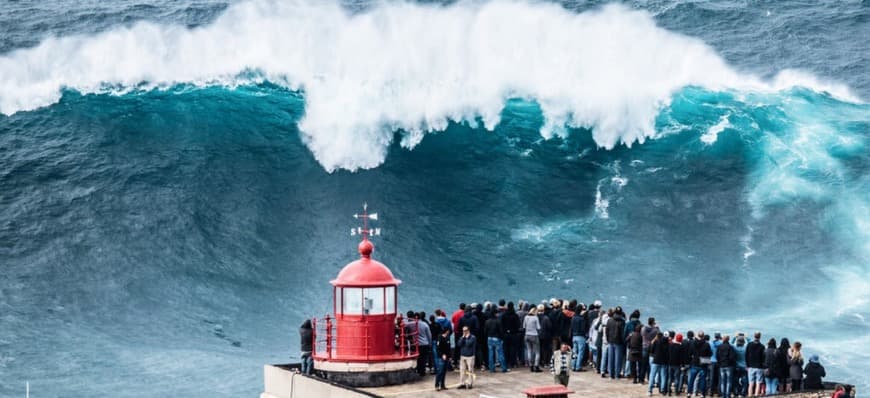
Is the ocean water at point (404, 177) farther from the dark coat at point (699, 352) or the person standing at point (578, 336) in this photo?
the dark coat at point (699, 352)

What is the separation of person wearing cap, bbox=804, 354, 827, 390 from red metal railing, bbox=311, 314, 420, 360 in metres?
6.27

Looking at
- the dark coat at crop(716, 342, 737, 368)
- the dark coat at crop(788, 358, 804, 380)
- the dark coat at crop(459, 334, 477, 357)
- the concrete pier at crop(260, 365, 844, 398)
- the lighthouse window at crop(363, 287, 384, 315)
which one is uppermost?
the lighthouse window at crop(363, 287, 384, 315)

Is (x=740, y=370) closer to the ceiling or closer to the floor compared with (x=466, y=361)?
closer to the floor

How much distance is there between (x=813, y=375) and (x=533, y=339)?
15.8ft

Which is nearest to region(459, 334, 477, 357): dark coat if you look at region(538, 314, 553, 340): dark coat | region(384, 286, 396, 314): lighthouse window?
region(384, 286, 396, 314): lighthouse window

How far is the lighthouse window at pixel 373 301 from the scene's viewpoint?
89.6 feet

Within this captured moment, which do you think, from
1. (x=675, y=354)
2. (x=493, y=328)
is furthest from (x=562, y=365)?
(x=493, y=328)

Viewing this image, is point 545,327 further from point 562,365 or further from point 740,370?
point 740,370

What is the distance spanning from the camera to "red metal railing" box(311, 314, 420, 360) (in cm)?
2747

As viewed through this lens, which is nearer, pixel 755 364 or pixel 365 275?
pixel 755 364

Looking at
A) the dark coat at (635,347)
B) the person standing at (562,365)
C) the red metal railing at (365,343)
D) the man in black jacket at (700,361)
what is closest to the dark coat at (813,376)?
the man in black jacket at (700,361)

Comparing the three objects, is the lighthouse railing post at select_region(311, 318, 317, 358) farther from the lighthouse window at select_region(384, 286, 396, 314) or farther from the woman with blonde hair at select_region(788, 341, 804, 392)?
the woman with blonde hair at select_region(788, 341, 804, 392)

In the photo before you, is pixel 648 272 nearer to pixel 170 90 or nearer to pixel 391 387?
pixel 391 387

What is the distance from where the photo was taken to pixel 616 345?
28.0 m
